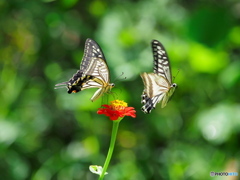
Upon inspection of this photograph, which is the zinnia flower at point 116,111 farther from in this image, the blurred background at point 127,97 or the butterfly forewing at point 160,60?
the blurred background at point 127,97

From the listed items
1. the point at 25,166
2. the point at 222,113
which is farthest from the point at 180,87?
the point at 25,166

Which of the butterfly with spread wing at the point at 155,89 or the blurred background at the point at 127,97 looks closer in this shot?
the butterfly with spread wing at the point at 155,89

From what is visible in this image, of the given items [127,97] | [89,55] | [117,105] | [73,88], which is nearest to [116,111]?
[117,105]

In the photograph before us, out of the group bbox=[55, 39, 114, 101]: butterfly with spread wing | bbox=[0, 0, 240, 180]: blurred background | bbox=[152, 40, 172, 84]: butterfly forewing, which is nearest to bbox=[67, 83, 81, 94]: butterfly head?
bbox=[55, 39, 114, 101]: butterfly with spread wing

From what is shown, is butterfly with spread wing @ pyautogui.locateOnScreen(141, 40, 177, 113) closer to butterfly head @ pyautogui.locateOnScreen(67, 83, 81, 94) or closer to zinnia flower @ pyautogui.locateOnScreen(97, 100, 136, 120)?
zinnia flower @ pyautogui.locateOnScreen(97, 100, 136, 120)

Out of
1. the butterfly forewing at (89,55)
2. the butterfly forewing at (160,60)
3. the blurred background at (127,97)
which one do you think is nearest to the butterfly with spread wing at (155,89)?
the butterfly forewing at (160,60)

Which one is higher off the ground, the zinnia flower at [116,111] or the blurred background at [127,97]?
the zinnia flower at [116,111]
